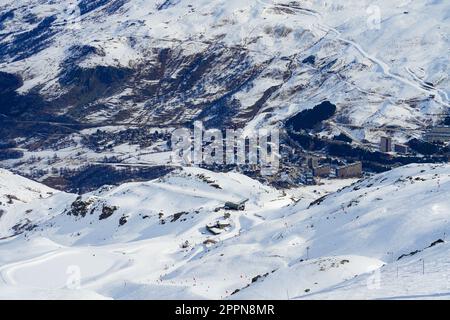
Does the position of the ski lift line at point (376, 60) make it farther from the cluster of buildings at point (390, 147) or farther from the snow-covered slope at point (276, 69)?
the cluster of buildings at point (390, 147)

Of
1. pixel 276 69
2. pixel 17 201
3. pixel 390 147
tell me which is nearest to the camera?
pixel 17 201

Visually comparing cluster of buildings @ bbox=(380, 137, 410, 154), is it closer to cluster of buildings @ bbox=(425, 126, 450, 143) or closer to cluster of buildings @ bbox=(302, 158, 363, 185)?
cluster of buildings @ bbox=(425, 126, 450, 143)

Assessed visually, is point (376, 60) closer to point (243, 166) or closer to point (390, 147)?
point (390, 147)

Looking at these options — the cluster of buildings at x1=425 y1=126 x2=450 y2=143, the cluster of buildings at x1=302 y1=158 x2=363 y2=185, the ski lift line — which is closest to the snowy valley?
the cluster of buildings at x1=425 y1=126 x2=450 y2=143

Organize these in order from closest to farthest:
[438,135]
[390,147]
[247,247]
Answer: [247,247], [390,147], [438,135]

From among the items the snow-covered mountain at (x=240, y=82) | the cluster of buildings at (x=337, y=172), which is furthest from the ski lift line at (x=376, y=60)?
the cluster of buildings at (x=337, y=172)

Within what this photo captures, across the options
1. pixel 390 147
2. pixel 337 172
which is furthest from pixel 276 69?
pixel 337 172
